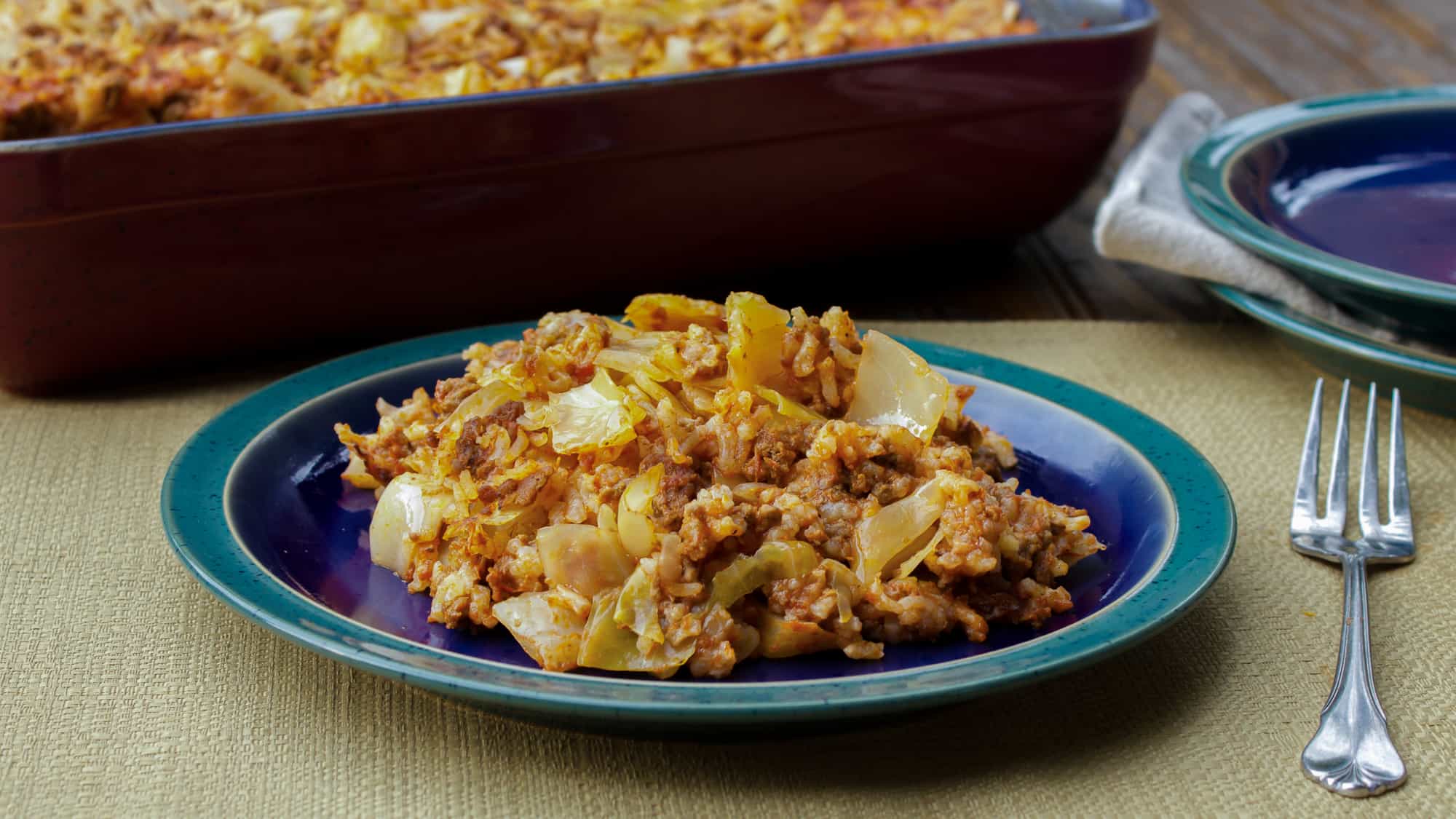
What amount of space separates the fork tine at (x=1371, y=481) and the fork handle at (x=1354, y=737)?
11.9 inches

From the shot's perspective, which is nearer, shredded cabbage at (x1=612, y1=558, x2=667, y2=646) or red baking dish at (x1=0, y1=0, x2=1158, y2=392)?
shredded cabbage at (x1=612, y1=558, x2=667, y2=646)

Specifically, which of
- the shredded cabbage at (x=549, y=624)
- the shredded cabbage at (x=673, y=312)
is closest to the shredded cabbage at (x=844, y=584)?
the shredded cabbage at (x=549, y=624)

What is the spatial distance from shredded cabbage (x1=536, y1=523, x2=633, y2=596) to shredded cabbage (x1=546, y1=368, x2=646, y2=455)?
0.11 metres

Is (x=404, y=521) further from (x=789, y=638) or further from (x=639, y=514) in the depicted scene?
(x=789, y=638)

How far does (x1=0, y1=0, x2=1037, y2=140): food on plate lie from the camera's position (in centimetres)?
231

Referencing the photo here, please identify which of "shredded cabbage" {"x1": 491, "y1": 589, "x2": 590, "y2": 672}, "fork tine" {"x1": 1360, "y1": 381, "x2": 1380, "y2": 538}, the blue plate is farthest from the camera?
"fork tine" {"x1": 1360, "y1": 381, "x2": 1380, "y2": 538}

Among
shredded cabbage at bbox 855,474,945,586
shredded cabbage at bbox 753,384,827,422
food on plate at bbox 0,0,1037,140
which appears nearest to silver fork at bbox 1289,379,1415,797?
shredded cabbage at bbox 855,474,945,586

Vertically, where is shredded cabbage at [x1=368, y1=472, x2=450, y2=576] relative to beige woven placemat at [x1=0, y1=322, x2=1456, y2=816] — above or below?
above

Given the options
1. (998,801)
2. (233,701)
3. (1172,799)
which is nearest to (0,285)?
(233,701)

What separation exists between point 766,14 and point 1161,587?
66.3 inches

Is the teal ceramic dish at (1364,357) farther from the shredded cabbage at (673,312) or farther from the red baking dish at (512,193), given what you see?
the shredded cabbage at (673,312)

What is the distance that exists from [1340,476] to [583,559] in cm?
103

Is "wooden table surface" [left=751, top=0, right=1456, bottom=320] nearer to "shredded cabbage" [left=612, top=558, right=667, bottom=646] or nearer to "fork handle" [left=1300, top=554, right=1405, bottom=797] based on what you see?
"fork handle" [left=1300, top=554, right=1405, bottom=797]

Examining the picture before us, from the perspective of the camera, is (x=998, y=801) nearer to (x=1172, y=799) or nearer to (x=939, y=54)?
(x=1172, y=799)
